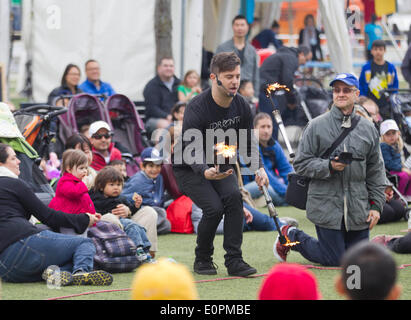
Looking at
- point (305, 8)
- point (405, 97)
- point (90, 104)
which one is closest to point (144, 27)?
point (90, 104)

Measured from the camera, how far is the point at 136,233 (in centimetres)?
733

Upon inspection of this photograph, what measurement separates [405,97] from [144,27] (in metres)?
4.75

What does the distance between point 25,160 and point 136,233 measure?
1.31 metres

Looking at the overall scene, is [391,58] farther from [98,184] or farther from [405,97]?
[98,184]

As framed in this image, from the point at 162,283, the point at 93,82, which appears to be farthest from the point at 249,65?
the point at 162,283

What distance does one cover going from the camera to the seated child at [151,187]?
A: 902 cm

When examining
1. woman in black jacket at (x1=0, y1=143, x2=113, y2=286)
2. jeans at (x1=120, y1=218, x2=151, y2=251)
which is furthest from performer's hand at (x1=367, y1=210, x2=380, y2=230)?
woman in black jacket at (x1=0, y1=143, x2=113, y2=286)

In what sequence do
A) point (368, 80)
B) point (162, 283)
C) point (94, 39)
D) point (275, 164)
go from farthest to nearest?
point (94, 39), point (368, 80), point (275, 164), point (162, 283)

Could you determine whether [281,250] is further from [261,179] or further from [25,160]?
[25,160]

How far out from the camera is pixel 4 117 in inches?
313

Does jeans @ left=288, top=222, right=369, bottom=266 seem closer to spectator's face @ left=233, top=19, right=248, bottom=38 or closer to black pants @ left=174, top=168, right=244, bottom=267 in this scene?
black pants @ left=174, top=168, right=244, bottom=267

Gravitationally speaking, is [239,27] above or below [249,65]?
above

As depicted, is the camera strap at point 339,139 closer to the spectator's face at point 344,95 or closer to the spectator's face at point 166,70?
the spectator's face at point 344,95

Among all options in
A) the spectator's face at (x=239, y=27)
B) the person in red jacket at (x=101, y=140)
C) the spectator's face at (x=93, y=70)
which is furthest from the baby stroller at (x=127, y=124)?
the spectator's face at (x=239, y=27)
